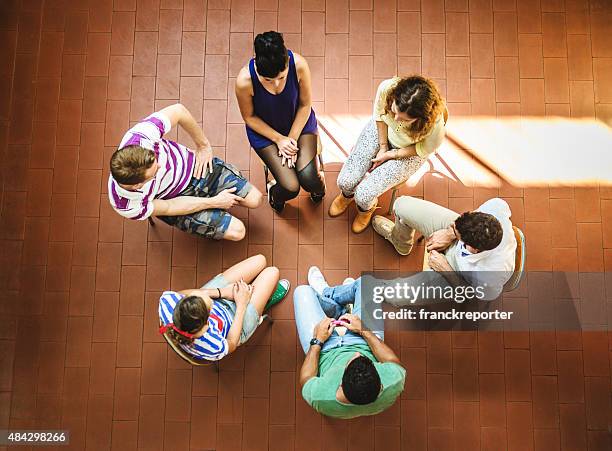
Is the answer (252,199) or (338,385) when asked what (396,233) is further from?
(338,385)

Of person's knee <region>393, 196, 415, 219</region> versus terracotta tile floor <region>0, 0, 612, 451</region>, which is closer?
person's knee <region>393, 196, 415, 219</region>

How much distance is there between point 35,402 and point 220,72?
2.92 meters

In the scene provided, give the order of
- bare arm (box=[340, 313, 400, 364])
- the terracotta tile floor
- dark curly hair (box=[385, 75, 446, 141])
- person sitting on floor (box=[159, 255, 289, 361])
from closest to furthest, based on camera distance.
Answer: dark curly hair (box=[385, 75, 446, 141])
person sitting on floor (box=[159, 255, 289, 361])
bare arm (box=[340, 313, 400, 364])
the terracotta tile floor

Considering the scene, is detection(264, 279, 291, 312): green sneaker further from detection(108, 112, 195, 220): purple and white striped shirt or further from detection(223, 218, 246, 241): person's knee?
detection(108, 112, 195, 220): purple and white striped shirt

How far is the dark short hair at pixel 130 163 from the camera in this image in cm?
266

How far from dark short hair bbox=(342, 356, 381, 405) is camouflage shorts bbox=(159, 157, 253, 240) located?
1414mm

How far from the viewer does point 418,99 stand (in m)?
2.63

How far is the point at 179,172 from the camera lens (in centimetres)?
312

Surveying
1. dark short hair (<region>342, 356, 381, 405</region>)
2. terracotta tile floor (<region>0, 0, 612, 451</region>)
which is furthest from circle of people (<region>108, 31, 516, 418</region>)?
terracotta tile floor (<region>0, 0, 612, 451</region>)

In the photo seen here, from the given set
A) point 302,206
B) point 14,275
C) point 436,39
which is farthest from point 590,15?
point 14,275

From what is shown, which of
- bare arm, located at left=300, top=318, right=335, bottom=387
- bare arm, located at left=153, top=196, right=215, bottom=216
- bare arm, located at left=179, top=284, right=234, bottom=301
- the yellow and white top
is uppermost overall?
the yellow and white top

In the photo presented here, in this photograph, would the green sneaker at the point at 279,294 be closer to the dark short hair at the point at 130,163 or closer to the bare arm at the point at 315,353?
the bare arm at the point at 315,353

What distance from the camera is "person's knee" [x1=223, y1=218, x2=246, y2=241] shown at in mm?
3494

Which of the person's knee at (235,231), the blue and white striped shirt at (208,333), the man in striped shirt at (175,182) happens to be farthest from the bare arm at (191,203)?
the blue and white striped shirt at (208,333)
